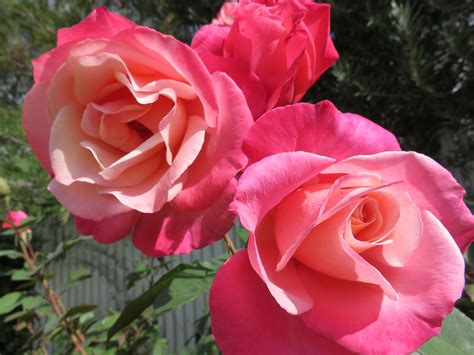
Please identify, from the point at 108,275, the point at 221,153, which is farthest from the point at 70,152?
the point at 108,275

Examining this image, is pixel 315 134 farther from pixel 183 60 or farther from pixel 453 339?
pixel 453 339

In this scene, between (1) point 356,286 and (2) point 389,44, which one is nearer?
(1) point 356,286

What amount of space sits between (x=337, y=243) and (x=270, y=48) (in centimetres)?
24

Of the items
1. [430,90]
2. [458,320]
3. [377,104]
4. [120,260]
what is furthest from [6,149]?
[458,320]

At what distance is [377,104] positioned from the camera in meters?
2.39

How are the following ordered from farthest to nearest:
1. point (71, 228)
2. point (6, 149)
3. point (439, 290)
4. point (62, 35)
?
1. point (71, 228)
2. point (6, 149)
3. point (62, 35)
4. point (439, 290)

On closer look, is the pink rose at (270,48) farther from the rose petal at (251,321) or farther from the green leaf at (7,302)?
the green leaf at (7,302)

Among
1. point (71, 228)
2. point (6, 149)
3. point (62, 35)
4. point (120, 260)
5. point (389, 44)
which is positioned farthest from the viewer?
point (71, 228)

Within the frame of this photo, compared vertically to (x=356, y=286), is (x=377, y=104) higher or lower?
lower

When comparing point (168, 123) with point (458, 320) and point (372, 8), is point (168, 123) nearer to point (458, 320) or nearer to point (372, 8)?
point (458, 320)

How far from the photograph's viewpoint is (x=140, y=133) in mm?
494

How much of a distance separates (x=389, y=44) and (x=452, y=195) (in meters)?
2.15

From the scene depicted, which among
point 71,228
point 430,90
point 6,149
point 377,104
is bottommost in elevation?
point 71,228

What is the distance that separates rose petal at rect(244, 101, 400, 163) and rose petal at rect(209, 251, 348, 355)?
3.9 inches
